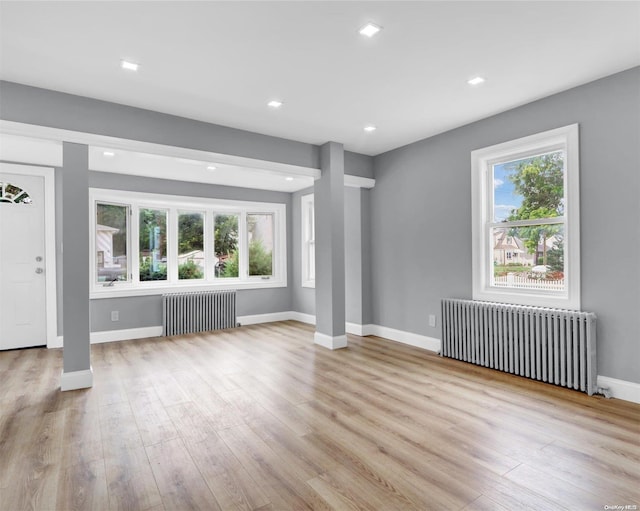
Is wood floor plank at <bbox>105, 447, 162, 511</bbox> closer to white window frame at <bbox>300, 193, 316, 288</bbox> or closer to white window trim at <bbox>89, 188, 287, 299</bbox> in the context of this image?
white window trim at <bbox>89, 188, 287, 299</bbox>

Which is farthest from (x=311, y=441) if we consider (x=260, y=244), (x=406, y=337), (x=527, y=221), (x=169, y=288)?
(x=260, y=244)

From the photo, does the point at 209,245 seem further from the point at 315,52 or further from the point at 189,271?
the point at 315,52

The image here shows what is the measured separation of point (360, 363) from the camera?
412cm

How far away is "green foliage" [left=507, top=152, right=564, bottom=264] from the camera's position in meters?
3.53

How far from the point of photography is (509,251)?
3973 millimetres

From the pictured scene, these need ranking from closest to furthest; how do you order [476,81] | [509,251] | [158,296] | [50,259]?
[476,81] < [509,251] < [50,259] < [158,296]

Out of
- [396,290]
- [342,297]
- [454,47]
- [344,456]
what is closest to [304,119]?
[454,47]

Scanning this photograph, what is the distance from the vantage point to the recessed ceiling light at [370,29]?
2385 millimetres

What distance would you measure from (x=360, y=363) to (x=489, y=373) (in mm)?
1345

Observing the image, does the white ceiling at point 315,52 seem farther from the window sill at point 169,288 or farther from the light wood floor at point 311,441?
the window sill at point 169,288

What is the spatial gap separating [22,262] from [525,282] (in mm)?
6371

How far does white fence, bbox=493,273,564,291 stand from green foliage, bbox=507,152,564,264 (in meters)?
0.21

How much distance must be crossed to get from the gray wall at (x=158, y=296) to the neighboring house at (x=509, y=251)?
4003 millimetres

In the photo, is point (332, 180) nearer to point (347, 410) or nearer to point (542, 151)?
point (542, 151)
